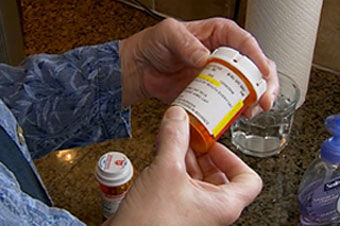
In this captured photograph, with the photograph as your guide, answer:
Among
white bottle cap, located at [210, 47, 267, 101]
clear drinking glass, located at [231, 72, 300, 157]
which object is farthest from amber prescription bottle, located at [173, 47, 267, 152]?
clear drinking glass, located at [231, 72, 300, 157]

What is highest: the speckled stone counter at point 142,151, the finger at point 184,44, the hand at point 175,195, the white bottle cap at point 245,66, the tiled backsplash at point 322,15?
the white bottle cap at point 245,66

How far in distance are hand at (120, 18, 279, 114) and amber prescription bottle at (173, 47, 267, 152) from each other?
6cm

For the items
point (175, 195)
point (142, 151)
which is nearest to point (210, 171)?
point (175, 195)

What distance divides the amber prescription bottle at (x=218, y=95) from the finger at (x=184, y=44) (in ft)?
0.19

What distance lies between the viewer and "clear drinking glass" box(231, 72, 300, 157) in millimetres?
898

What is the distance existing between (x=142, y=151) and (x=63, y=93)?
0.19 m

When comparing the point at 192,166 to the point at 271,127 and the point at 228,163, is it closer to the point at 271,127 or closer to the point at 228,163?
the point at 228,163

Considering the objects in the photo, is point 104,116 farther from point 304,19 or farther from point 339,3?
point 339,3

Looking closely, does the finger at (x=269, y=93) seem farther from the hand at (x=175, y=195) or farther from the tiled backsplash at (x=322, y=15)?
the tiled backsplash at (x=322, y=15)

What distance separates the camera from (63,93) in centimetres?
75

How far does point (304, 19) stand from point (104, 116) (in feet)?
1.00

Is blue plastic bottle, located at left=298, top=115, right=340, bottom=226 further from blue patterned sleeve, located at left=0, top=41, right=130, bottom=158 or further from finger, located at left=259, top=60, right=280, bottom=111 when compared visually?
blue patterned sleeve, located at left=0, top=41, right=130, bottom=158

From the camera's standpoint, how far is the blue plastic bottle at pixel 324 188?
738mm

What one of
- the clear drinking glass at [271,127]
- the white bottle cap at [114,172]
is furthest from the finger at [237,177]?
the clear drinking glass at [271,127]
